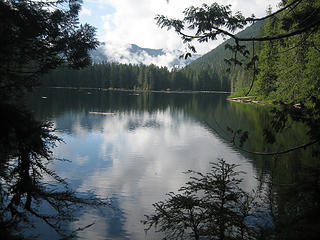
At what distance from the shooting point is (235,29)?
16.3 ft

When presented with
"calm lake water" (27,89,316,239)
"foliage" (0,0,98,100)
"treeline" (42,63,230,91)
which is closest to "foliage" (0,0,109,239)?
"foliage" (0,0,98,100)

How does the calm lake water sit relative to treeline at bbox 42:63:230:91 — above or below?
below

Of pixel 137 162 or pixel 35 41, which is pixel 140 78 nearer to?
pixel 137 162

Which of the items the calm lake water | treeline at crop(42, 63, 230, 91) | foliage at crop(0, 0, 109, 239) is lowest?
the calm lake water

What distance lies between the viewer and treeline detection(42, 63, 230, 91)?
11988cm

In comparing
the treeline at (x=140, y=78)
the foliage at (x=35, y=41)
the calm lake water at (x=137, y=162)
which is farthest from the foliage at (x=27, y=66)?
the treeline at (x=140, y=78)

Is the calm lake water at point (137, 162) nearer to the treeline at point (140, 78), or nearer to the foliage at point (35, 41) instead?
the foliage at point (35, 41)

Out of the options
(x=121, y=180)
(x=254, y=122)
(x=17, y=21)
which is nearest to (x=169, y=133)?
(x=254, y=122)

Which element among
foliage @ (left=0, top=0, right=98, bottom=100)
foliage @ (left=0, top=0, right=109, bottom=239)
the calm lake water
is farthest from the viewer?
the calm lake water

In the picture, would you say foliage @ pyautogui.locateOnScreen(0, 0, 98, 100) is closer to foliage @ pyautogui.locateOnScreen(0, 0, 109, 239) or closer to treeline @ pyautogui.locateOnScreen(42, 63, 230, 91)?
foliage @ pyautogui.locateOnScreen(0, 0, 109, 239)

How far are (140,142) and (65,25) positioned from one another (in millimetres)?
14888

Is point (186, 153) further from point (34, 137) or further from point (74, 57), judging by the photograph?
point (34, 137)

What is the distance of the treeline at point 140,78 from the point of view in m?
120

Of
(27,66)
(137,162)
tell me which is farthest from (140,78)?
(27,66)
